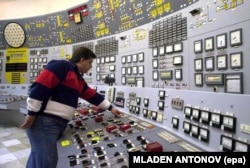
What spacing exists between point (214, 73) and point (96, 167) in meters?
1.18

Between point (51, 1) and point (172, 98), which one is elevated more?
point (51, 1)

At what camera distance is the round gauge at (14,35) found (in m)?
4.26

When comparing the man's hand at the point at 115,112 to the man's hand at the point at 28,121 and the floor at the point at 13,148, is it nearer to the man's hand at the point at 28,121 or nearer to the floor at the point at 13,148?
the man's hand at the point at 28,121

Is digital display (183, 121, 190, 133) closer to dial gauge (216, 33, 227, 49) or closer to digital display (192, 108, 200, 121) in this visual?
digital display (192, 108, 200, 121)

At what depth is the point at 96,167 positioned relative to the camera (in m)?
1.04

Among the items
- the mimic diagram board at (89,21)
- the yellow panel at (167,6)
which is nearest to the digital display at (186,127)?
the mimic diagram board at (89,21)

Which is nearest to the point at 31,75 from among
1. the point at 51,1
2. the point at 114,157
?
the point at 51,1

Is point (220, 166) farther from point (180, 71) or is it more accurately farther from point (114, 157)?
point (180, 71)

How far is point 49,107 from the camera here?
1.26 m

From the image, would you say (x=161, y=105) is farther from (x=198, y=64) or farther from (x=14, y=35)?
(x=14, y=35)

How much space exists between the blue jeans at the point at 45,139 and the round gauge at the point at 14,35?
357cm

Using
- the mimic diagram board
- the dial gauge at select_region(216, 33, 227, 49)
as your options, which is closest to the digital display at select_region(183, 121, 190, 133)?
the dial gauge at select_region(216, 33, 227, 49)

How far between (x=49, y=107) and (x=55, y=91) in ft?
0.32

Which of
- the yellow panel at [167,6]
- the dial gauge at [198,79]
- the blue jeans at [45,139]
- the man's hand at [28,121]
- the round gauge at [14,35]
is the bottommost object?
the blue jeans at [45,139]
